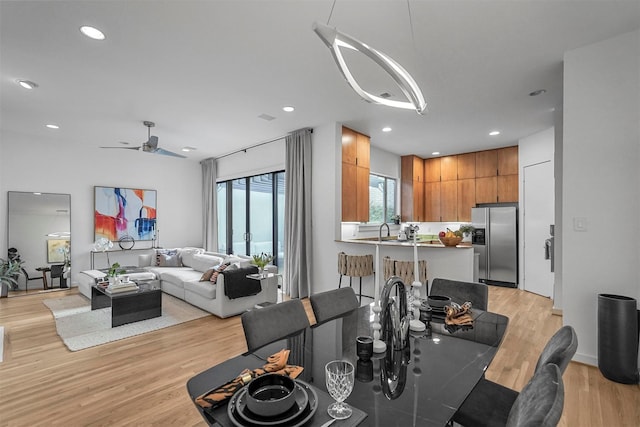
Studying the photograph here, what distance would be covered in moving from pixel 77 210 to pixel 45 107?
2556 mm

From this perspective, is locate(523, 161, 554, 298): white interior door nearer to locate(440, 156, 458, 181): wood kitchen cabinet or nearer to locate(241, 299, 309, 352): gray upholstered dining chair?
locate(440, 156, 458, 181): wood kitchen cabinet

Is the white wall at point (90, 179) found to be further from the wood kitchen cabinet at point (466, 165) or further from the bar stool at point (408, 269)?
the wood kitchen cabinet at point (466, 165)

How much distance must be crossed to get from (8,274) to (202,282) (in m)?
3.56

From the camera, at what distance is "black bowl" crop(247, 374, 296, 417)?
0.93m

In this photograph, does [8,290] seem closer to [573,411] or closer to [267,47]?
[267,47]

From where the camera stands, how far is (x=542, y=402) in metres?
0.85

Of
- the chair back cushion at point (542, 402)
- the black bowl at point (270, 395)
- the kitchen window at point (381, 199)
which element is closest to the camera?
the chair back cushion at point (542, 402)

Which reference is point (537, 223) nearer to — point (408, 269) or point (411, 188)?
point (411, 188)

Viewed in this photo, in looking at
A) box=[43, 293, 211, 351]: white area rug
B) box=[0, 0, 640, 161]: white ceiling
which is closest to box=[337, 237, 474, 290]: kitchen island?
box=[0, 0, 640, 161]: white ceiling

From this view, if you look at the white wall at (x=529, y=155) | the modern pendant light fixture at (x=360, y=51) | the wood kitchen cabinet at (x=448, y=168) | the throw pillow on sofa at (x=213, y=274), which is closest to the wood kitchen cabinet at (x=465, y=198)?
the wood kitchen cabinet at (x=448, y=168)

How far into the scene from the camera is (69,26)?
2.47 meters

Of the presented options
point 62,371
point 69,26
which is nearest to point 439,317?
point 62,371

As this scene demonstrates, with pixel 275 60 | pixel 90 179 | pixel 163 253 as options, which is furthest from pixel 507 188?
pixel 90 179

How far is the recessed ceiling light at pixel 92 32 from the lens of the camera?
2488 millimetres
